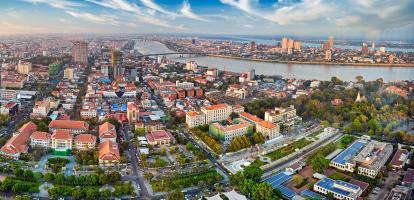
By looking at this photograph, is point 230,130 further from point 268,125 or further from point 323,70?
point 323,70

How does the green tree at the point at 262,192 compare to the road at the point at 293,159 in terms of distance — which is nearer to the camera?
the green tree at the point at 262,192

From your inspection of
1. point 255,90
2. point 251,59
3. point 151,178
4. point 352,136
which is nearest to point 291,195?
point 151,178

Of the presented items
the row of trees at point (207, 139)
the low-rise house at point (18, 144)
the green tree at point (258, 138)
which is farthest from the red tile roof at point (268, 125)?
the low-rise house at point (18, 144)

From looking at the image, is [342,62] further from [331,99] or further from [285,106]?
[285,106]

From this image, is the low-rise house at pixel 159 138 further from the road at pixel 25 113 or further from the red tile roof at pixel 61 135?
the road at pixel 25 113

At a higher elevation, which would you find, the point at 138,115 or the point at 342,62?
the point at 342,62

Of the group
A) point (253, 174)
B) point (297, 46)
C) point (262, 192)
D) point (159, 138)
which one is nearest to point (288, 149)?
point (253, 174)

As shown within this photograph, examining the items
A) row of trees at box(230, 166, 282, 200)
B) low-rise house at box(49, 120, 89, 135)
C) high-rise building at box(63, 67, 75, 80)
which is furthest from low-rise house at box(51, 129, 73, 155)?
high-rise building at box(63, 67, 75, 80)
